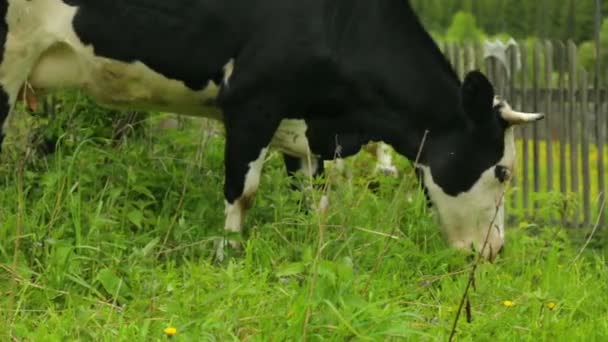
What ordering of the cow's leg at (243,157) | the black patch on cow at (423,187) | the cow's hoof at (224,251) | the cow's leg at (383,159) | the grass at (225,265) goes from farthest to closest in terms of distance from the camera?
the cow's leg at (383,159), the black patch on cow at (423,187), the cow's leg at (243,157), the cow's hoof at (224,251), the grass at (225,265)

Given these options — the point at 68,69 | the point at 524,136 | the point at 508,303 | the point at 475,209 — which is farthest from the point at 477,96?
the point at 524,136

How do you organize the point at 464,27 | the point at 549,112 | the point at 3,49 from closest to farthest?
the point at 3,49 < the point at 549,112 < the point at 464,27

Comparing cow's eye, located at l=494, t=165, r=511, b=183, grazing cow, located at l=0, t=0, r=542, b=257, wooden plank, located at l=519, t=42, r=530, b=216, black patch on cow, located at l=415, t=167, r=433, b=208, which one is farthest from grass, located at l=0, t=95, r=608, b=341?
wooden plank, located at l=519, t=42, r=530, b=216

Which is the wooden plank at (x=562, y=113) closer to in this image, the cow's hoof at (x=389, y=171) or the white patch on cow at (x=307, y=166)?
the cow's hoof at (x=389, y=171)

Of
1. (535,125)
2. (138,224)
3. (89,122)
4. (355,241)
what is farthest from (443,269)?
(535,125)

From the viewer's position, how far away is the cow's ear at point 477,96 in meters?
6.56

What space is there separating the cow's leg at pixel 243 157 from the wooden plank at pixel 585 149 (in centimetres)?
432

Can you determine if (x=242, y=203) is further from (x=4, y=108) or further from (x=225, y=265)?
(x=4, y=108)

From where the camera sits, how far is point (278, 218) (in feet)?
21.3

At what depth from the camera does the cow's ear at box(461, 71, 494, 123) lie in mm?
6562

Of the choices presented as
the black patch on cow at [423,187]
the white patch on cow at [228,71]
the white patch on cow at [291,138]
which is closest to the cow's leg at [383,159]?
the white patch on cow at [291,138]

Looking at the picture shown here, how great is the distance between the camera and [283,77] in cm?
646

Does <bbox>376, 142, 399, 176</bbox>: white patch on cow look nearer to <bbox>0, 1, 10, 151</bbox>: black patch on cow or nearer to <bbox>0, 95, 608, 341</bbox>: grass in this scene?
<bbox>0, 95, 608, 341</bbox>: grass

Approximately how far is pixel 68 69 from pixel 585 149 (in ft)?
16.9
